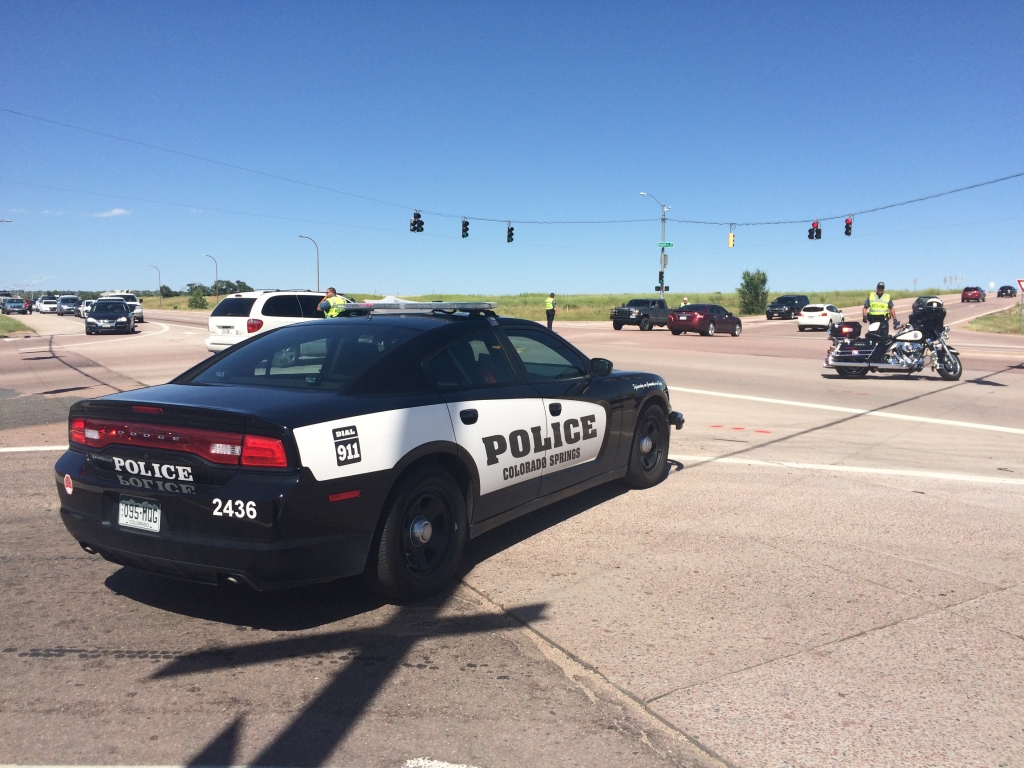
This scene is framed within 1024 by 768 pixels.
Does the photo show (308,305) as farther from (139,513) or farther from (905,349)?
(139,513)

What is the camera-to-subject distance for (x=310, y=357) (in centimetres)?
485

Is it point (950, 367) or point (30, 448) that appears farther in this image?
point (950, 367)

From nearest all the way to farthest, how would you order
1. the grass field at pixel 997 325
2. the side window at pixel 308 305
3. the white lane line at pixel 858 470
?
1. the white lane line at pixel 858 470
2. the side window at pixel 308 305
3. the grass field at pixel 997 325

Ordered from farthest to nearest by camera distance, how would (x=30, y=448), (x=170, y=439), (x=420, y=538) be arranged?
(x=30, y=448), (x=420, y=538), (x=170, y=439)

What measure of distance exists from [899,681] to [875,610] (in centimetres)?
84

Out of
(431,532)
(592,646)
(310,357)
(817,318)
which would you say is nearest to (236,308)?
(310,357)

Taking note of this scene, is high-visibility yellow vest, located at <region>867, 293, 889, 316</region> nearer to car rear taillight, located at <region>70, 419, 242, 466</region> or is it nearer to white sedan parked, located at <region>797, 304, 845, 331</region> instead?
car rear taillight, located at <region>70, 419, 242, 466</region>

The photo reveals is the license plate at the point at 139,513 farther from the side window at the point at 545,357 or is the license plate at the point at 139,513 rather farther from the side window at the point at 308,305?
the side window at the point at 308,305

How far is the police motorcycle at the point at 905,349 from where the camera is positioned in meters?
16.6

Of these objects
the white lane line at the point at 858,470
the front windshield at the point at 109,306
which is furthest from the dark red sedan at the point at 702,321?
the white lane line at the point at 858,470

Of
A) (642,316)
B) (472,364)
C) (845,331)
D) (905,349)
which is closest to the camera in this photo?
(472,364)

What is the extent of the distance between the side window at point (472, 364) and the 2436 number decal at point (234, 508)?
1.38 metres

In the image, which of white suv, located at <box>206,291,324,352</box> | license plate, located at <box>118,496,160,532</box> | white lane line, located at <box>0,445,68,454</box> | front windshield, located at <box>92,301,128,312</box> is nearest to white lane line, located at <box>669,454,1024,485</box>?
license plate, located at <box>118,496,160,532</box>

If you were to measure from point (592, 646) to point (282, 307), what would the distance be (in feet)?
55.3
